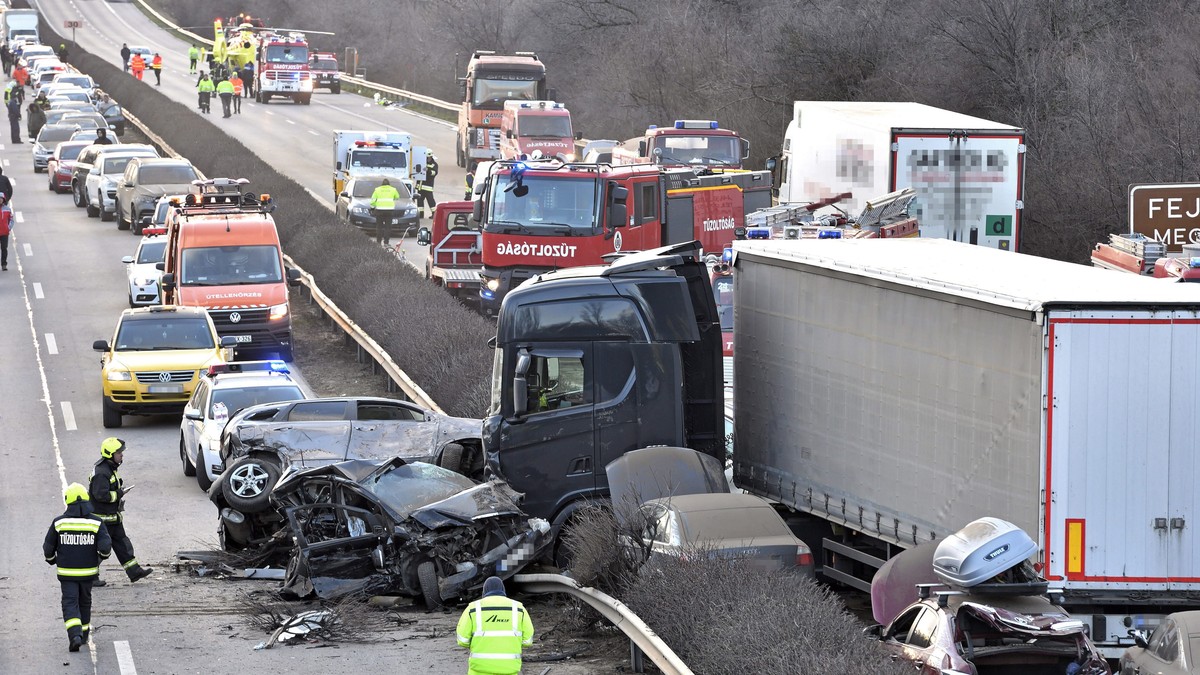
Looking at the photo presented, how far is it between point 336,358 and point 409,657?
16608mm

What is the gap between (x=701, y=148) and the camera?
35.2m

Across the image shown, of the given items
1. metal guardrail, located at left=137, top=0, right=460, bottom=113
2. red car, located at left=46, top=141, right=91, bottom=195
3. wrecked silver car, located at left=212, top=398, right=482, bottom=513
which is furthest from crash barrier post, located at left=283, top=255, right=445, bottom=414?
metal guardrail, located at left=137, top=0, right=460, bottom=113

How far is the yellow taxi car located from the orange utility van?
87.6 inches

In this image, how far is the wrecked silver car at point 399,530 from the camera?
13422 mm

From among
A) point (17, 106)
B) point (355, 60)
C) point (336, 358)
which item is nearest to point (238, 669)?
point (336, 358)

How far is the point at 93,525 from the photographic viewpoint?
12.9 m

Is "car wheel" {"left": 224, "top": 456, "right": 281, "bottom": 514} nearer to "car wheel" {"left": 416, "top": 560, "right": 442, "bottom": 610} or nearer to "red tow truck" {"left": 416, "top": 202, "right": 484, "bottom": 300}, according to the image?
"car wheel" {"left": 416, "top": 560, "right": 442, "bottom": 610}

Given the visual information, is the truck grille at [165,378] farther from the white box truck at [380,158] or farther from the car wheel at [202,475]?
the white box truck at [380,158]

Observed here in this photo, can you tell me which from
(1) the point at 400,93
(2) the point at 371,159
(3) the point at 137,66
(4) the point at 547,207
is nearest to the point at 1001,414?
(4) the point at 547,207

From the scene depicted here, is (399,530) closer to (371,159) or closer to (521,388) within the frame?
(521,388)

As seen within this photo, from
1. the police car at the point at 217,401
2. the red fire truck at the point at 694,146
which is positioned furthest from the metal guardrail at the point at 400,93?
the police car at the point at 217,401

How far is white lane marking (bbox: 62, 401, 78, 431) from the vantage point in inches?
923

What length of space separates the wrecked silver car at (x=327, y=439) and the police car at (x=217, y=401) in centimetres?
121

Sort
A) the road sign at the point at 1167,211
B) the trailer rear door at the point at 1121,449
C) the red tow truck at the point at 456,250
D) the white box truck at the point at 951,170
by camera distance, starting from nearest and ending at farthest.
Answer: the trailer rear door at the point at 1121,449 → the road sign at the point at 1167,211 → the white box truck at the point at 951,170 → the red tow truck at the point at 456,250
